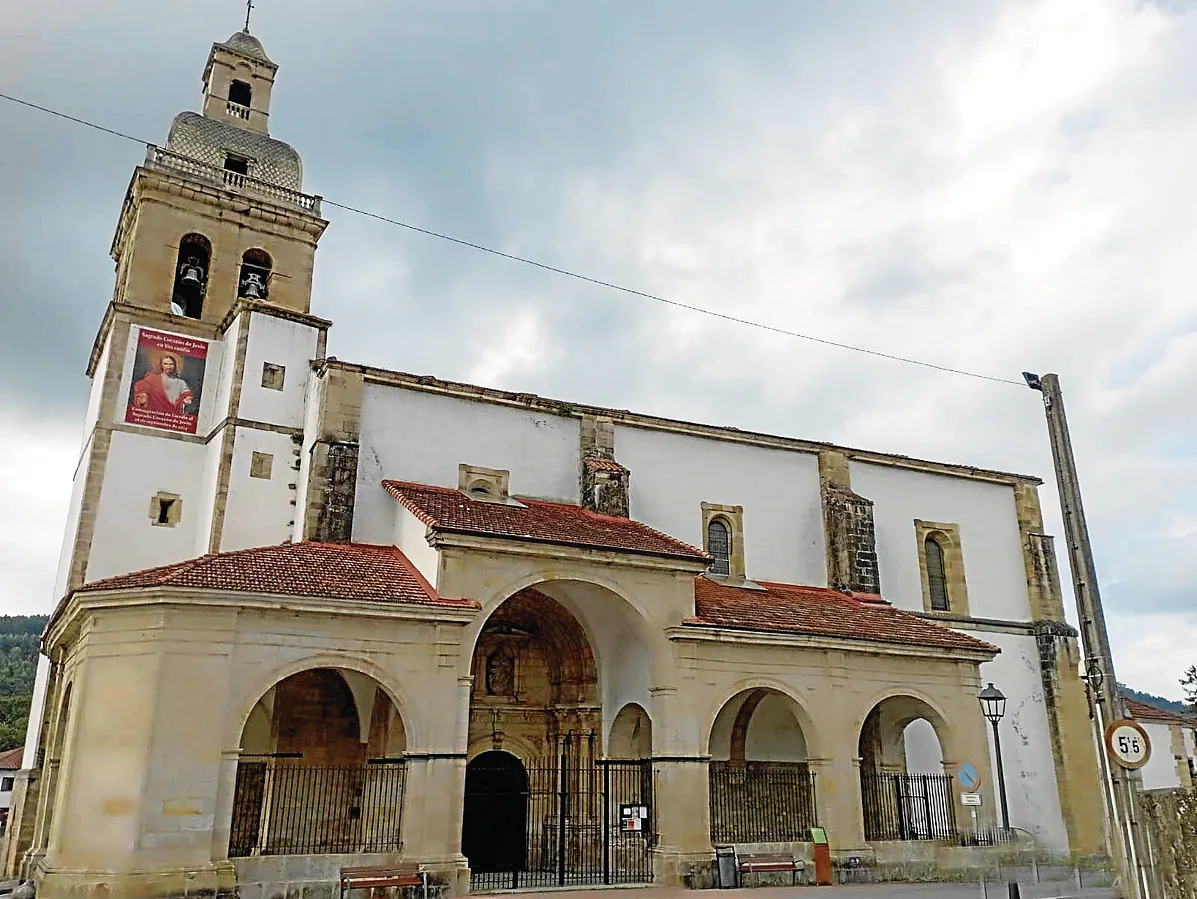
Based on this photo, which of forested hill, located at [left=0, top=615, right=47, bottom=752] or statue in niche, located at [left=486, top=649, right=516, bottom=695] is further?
forested hill, located at [left=0, top=615, right=47, bottom=752]

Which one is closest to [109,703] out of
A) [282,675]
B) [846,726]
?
[282,675]

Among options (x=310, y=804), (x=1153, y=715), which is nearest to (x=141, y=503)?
(x=310, y=804)

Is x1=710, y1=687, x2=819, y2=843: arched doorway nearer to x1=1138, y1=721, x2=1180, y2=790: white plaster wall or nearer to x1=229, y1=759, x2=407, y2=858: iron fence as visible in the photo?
x1=229, y1=759, x2=407, y2=858: iron fence

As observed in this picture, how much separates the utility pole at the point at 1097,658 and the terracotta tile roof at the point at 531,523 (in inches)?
294

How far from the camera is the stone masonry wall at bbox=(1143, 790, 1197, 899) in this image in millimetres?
7688

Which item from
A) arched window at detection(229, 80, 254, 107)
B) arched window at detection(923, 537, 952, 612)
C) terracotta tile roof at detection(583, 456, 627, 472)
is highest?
arched window at detection(229, 80, 254, 107)

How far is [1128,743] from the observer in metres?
10.2

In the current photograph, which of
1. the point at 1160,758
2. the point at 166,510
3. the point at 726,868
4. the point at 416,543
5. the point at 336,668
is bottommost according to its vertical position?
the point at 726,868

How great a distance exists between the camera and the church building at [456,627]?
1455 centimetres

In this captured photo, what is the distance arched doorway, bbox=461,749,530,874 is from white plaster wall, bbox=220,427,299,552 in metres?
6.94

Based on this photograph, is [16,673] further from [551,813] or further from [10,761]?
[551,813]

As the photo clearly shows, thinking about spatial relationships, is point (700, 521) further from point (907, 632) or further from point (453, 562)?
point (453, 562)

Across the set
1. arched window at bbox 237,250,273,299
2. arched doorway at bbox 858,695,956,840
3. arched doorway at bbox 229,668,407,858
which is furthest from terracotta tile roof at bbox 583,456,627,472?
arched window at bbox 237,250,273,299

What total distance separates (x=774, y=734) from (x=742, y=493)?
6370 millimetres
